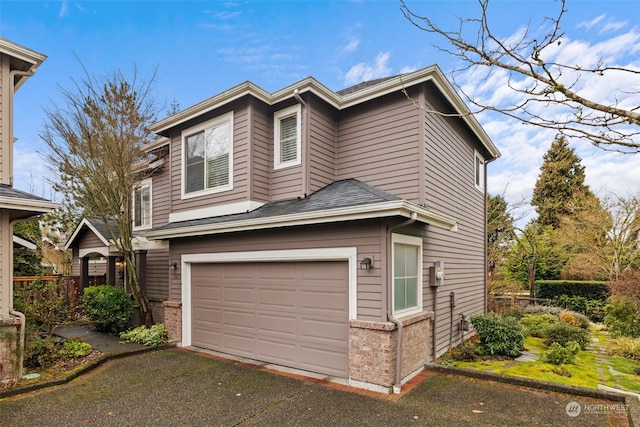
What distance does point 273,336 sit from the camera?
697 centimetres

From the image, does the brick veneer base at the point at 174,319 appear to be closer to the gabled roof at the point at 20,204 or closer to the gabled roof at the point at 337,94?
the gabled roof at the point at 20,204

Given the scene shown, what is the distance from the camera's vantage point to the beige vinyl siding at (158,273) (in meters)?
10.8

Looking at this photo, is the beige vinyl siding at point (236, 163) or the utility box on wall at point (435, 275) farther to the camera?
the beige vinyl siding at point (236, 163)

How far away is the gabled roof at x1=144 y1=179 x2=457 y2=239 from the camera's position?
5.42 meters

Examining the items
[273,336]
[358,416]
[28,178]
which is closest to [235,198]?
[273,336]

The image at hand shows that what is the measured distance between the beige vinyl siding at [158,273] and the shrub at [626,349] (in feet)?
36.8

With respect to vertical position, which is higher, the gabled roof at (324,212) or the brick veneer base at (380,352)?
the gabled roof at (324,212)

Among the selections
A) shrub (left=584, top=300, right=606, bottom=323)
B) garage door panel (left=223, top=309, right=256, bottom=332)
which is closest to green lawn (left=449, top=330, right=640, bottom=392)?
garage door panel (left=223, top=309, right=256, bottom=332)

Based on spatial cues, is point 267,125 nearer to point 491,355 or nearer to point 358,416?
point 358,416

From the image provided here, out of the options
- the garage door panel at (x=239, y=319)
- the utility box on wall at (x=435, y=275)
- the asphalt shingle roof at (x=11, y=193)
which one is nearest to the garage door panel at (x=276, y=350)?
the garage door panel at (x=239, y=319)

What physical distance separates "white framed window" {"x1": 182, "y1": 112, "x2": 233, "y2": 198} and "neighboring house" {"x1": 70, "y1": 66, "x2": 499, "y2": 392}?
38mm

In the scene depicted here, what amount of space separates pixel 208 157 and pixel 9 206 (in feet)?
13.2

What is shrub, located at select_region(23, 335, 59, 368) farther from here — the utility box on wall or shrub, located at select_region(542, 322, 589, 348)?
shrub, located at select_region(542, 322, 589, 348)

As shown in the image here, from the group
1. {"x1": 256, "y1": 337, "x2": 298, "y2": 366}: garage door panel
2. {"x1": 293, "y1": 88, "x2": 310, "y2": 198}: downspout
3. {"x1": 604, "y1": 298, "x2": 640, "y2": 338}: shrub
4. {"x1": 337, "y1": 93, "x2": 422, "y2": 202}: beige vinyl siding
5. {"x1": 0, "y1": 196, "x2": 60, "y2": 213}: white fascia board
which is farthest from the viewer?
{"x1": 604, "y1": 298, "x2": 640, "y2": 338}: shrub
